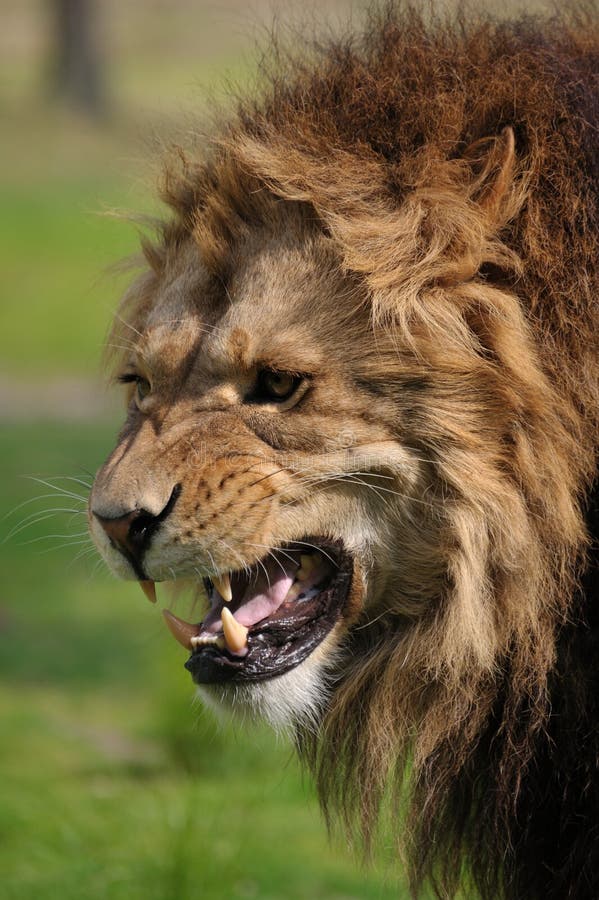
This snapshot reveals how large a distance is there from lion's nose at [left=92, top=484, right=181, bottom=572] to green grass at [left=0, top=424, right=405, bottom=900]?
510 millimetres

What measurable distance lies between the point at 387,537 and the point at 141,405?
24.2 inches

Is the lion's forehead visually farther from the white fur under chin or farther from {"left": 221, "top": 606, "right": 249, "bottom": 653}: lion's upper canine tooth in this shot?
the white fur under chin

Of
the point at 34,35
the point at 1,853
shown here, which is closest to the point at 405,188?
the point at 1,853

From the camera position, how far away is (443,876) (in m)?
3.09

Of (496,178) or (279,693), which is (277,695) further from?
(496,178)

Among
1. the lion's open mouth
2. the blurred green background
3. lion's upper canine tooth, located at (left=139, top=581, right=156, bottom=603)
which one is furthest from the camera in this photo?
the blurred green background

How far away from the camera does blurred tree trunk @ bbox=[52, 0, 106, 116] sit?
22.3 meters

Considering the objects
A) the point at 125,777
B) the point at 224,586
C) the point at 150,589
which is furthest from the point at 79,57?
the point at 224,586

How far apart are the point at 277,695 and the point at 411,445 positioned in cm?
59

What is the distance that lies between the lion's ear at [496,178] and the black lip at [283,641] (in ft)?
2.41

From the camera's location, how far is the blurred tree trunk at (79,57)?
2231 cm

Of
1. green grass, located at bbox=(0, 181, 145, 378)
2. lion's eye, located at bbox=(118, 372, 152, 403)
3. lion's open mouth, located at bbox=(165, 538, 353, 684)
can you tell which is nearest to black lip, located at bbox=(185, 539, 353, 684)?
lion's open mouth, located at bbox=(165, 538, 353, 684)

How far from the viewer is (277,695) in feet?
9.45

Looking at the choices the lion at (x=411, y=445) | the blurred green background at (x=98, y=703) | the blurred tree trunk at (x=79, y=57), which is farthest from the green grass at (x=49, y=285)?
the lion at (x=411, y=445)
